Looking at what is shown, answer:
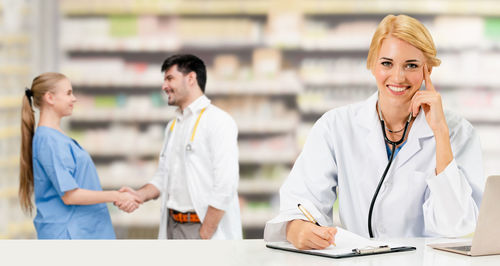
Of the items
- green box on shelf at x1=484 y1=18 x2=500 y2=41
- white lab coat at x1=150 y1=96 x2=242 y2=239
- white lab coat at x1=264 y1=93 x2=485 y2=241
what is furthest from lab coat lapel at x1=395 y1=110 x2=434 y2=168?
green box on shelf at x1=484 y1=18 x2=500 y2=41

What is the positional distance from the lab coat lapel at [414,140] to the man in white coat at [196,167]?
143 centimetres

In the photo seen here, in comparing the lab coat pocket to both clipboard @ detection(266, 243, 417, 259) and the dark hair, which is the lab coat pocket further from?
the dark hair

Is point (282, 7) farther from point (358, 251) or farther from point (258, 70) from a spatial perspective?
point (358, 251)

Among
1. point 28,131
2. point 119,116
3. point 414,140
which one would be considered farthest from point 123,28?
point 414,140

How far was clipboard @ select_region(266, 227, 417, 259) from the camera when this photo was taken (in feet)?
5.94

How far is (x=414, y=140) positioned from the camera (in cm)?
224

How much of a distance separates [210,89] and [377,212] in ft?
12.3

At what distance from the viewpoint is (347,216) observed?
7.57ft

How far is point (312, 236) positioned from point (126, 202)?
6.38ft

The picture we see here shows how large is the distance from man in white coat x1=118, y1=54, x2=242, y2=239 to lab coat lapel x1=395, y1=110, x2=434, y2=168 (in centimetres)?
143

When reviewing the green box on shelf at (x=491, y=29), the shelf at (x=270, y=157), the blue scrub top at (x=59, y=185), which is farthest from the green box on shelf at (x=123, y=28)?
the green box on shelf at (x=491, y=29)

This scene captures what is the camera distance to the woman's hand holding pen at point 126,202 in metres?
3.58

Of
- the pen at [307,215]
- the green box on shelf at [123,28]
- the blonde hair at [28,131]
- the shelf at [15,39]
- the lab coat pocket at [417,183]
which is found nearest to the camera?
the pen at [307,215]

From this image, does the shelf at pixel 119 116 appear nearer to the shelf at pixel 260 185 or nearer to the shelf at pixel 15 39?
the shelf at pixel 15 39
